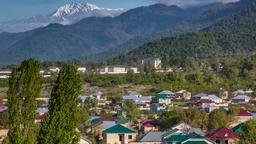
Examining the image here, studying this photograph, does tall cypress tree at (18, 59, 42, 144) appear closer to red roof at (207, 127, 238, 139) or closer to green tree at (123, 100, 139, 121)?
red roof at (207, 127, 238, 139)

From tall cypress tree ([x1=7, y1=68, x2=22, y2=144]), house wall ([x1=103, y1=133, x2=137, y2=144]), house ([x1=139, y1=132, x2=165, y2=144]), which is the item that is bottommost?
house wall ([x1=103, y1=133, x2=137, y2=144])

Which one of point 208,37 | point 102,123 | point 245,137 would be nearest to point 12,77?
point 245,137

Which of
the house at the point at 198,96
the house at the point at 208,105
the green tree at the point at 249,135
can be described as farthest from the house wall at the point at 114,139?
the house at the point at 198,96

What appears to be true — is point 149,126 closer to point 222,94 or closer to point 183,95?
point 222,94

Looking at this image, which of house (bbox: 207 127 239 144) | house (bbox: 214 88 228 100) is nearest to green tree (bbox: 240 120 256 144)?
house (bbox: 207 127 239 144)

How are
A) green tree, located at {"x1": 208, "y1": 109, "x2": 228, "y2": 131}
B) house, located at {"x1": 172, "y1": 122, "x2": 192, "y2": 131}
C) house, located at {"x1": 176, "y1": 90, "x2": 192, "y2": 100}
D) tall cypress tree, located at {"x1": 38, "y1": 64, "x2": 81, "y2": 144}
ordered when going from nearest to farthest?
tall cypress tree, located at {"x1": 38, "y1": 64, "x2": 81, "y2": 144}
house, located at {"x1": 172, "y1": 122, "x2": 192, "y2": 131}
green tree, located at {"x1": 208, "y1": 109, "x2": 228, "y2": 131}
house, located at {"x1": 176, "y1": 90, "x2": 192, "y2": 100}

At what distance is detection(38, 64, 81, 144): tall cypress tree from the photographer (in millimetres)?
19297

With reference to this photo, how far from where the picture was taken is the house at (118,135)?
128 feet

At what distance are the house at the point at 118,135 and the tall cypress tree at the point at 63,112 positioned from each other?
19017 mm

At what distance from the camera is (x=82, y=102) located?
63.9 meters

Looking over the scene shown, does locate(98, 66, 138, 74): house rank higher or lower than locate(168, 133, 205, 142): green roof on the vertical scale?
higher

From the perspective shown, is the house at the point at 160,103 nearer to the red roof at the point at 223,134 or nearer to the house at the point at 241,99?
the house at the point at 241,99

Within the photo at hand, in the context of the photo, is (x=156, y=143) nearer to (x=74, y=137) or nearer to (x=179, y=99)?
(x=74, y=137)

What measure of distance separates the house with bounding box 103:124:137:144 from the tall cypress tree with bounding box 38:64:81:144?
19.0 m
